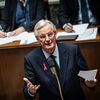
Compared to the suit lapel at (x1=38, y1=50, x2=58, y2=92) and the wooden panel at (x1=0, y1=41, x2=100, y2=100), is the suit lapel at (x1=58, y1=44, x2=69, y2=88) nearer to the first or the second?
the suit lapel at (x1=38, y1=50, x2=58, y2=92)

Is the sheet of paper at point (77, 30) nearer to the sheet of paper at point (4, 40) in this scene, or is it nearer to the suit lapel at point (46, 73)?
the sheet of paper at point (4, 40)

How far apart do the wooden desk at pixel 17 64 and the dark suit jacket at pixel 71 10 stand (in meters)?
0.67

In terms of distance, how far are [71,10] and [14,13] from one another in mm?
770

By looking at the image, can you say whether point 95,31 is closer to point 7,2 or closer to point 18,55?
point 18,55

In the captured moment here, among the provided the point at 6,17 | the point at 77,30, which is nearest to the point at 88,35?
the point at 77,30

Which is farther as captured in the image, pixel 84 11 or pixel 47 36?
pixel 84 11

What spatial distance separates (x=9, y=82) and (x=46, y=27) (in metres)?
1.21

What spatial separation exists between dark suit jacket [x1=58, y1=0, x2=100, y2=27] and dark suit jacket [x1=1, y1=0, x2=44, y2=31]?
0.28m

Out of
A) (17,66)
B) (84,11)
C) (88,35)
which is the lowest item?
(17,66)

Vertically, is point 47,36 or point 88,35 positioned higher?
point 47,36

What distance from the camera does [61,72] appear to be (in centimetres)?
231

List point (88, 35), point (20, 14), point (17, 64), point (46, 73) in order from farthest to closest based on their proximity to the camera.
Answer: point (20, 14)
point (17, 64)
point (88, 35)
point (46, 73)

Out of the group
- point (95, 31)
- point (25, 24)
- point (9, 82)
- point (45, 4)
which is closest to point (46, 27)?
point (95, 31)

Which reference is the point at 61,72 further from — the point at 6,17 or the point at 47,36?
the point at 6,17
